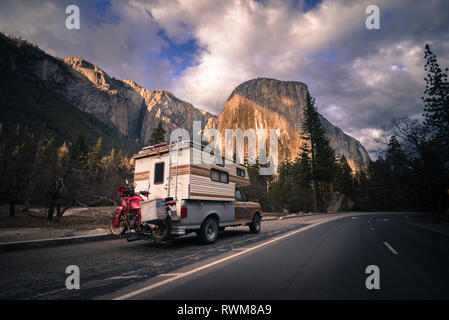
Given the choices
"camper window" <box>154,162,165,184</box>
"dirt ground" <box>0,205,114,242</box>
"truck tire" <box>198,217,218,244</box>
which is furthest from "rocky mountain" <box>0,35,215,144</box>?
"truck tire" <box>198,217,218,244</box>

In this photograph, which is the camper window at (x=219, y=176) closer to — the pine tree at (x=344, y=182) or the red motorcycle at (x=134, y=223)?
the red motorcycle at (x=134, y=223)

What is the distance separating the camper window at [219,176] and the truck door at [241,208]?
131 cm

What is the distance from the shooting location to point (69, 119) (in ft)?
383

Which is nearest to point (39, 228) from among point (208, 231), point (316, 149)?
point (208, 231)

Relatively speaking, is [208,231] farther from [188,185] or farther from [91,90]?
[91,90]

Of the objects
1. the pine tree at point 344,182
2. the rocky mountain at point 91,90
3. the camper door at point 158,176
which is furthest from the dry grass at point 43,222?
the rocky mountain at point 91,90

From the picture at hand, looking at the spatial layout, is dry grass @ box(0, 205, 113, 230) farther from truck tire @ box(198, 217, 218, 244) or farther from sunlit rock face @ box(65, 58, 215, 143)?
sunlit rock face @ box(65, 58, 215, 143)

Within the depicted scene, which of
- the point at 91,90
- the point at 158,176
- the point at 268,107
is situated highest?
the point at 91,90

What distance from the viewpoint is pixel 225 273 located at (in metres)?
3.94

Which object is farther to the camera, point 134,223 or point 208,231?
point 208,231

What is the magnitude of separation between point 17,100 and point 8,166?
134698mm

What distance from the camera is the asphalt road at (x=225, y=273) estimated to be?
3.03m

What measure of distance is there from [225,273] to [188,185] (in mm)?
3296
